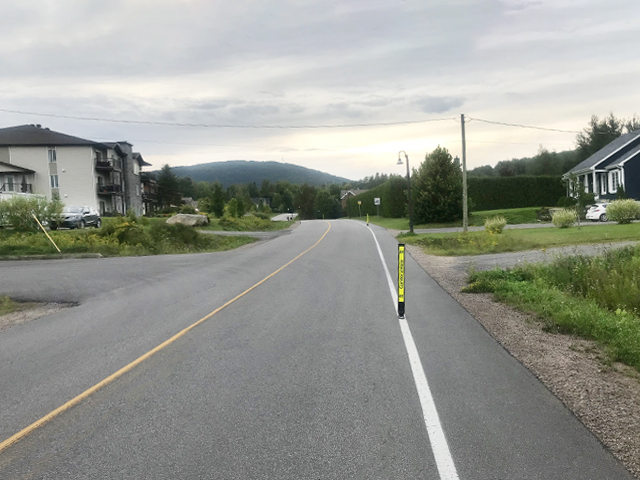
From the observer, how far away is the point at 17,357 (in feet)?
23.4

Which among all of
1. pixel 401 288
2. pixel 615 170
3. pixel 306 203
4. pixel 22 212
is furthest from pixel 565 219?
pixel 306 203

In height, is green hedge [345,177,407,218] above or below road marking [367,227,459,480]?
above

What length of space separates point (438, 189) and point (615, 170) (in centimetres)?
1597

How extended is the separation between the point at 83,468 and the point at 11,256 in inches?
799

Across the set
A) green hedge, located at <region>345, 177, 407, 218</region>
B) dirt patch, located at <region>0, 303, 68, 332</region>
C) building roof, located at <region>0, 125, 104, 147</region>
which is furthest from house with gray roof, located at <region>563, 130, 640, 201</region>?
building roof, located at <region>0, 125, 104, 147</region>

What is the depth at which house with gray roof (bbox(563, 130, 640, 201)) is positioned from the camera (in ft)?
140

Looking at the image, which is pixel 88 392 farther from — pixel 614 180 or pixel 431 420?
pixel 614 180

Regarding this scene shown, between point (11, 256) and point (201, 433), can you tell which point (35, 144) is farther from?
point (201, 433)

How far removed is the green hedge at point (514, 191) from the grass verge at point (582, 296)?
36.1 metres

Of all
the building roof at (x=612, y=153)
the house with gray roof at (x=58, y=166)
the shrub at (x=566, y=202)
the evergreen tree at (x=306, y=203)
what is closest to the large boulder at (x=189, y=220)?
the house with gray roof at (x=58, y=166)

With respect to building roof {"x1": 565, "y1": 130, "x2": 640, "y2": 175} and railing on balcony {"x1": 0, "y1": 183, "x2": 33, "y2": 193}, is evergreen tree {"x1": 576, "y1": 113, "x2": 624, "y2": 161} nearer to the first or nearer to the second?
building roof {"x1": 565, "y1": 130, "x2": 640, "y2": 175}

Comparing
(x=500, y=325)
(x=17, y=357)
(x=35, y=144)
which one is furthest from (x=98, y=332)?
(x=35, y=144)

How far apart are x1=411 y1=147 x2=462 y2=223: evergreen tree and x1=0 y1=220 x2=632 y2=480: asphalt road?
33.3 metres

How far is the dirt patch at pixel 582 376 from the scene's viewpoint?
4371mm
